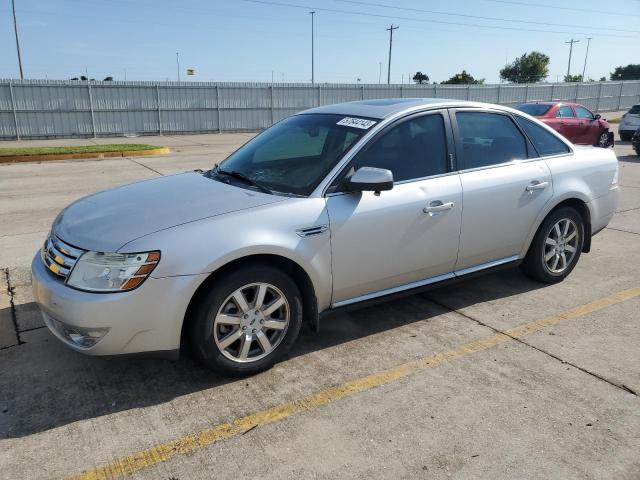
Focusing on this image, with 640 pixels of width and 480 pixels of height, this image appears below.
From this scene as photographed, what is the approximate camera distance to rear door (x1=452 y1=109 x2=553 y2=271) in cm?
416

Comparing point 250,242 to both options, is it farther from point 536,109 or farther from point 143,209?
point 536,109

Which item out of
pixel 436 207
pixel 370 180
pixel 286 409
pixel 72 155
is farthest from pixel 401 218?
pixel 72 155

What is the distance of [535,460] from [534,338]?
56.9 inches

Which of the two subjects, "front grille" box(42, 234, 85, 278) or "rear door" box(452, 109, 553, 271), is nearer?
"front grille" box(42, 234, 85, 278)

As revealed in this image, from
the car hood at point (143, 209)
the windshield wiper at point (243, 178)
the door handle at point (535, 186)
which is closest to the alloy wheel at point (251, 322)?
the car hood at point (143, 209)

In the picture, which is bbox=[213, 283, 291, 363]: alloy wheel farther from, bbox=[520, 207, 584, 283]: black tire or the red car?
the red car

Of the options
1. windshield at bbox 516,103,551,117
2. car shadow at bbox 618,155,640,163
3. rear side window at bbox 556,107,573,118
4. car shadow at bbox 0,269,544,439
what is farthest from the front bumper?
rear side window at bbox 556,107,573,118

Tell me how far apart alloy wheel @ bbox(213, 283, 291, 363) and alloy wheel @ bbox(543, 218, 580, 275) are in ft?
8.97

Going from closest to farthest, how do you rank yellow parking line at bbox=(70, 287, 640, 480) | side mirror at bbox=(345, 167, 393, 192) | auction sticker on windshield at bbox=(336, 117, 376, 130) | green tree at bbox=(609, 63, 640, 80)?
yellow parking line at bbox=(70, 287, 640, 480), side mirror at bbox=(345, 167, 393, 192), auction sticker on windshield at bbox=(336, 117, 376, 130), green tree at bbox=(609, 63, 640, 80)

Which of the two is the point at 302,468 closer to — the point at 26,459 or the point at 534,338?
the point at 26,459

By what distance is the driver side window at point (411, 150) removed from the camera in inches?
148

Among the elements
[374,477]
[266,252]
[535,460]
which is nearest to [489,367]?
[535,460]

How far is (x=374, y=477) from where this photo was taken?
98.7 inches

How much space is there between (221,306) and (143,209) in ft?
2.74
